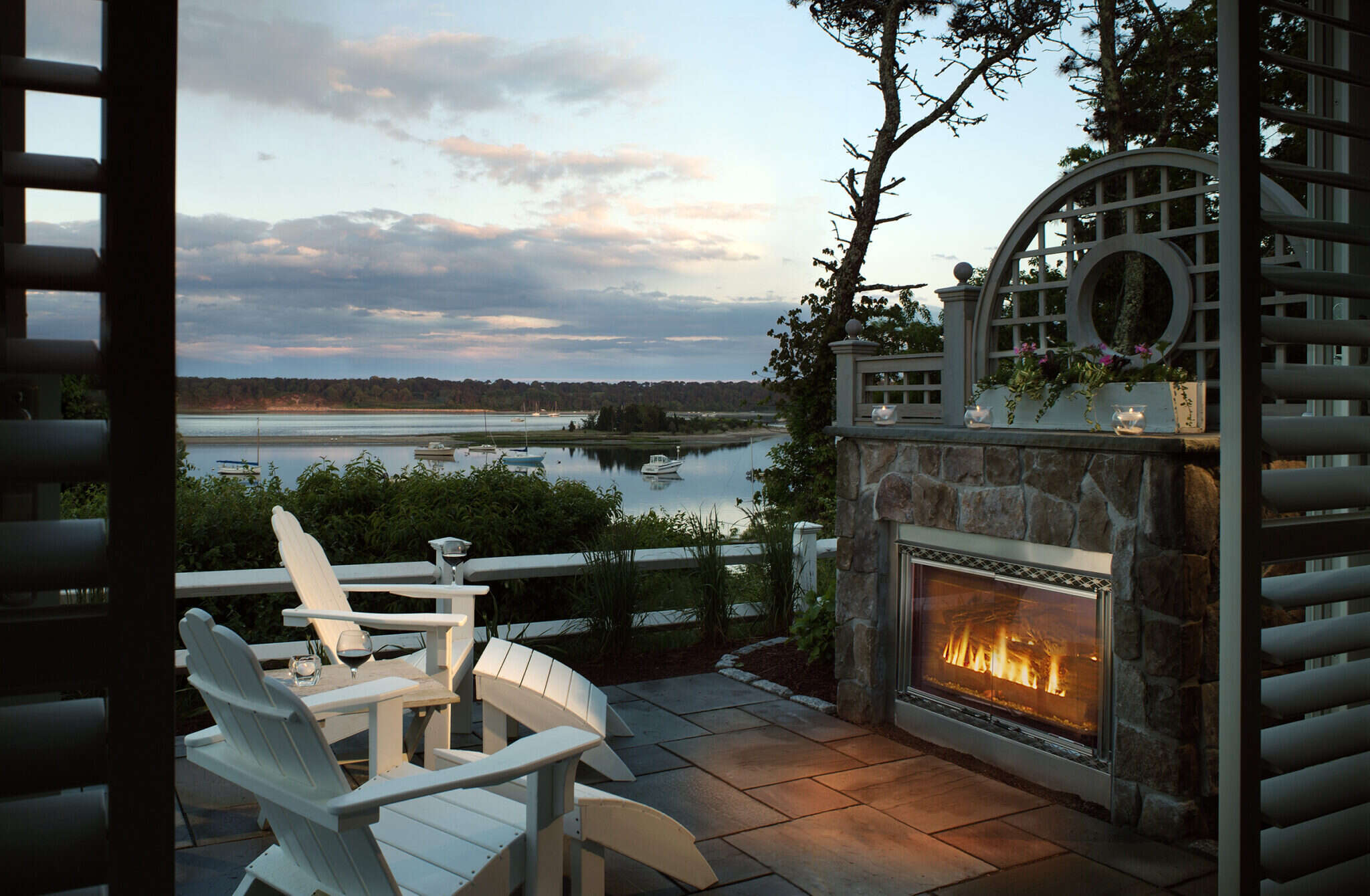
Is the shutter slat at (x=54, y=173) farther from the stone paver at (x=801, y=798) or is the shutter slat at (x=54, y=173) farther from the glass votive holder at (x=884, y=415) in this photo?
the glass votive holder at (x=884, y=415)

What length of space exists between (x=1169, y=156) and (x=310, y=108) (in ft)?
27.8

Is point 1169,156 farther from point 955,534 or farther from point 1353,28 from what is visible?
point 1353,28

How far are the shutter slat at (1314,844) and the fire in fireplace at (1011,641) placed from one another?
269cm

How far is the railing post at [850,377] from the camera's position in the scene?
16.7 ft

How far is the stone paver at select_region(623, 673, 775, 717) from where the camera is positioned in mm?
5117

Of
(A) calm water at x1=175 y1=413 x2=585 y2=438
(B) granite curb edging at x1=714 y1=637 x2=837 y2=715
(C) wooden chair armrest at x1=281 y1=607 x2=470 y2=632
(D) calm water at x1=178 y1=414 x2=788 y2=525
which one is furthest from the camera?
(A) calm water at x1=175 y1=413 x2=585 y2=438

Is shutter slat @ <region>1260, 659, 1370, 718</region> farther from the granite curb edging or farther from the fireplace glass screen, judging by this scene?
the granite curb edging

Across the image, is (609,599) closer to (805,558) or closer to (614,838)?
(805,558)

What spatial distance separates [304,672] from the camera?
3248mm

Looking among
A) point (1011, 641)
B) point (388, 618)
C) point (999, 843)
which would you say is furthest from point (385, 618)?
point (1011, 641)

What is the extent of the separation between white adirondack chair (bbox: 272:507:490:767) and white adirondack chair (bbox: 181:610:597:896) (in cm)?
111

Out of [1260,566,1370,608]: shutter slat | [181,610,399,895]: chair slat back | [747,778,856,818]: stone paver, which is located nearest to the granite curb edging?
[747,778,856,818]: stone paver

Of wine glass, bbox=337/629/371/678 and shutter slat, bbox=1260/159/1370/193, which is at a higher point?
shutter slat, bbox=1260/159/1370/193

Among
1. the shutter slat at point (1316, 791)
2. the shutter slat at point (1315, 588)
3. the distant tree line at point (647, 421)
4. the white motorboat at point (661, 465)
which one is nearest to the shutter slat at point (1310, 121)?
the shutter slat at point (1315, 588)
